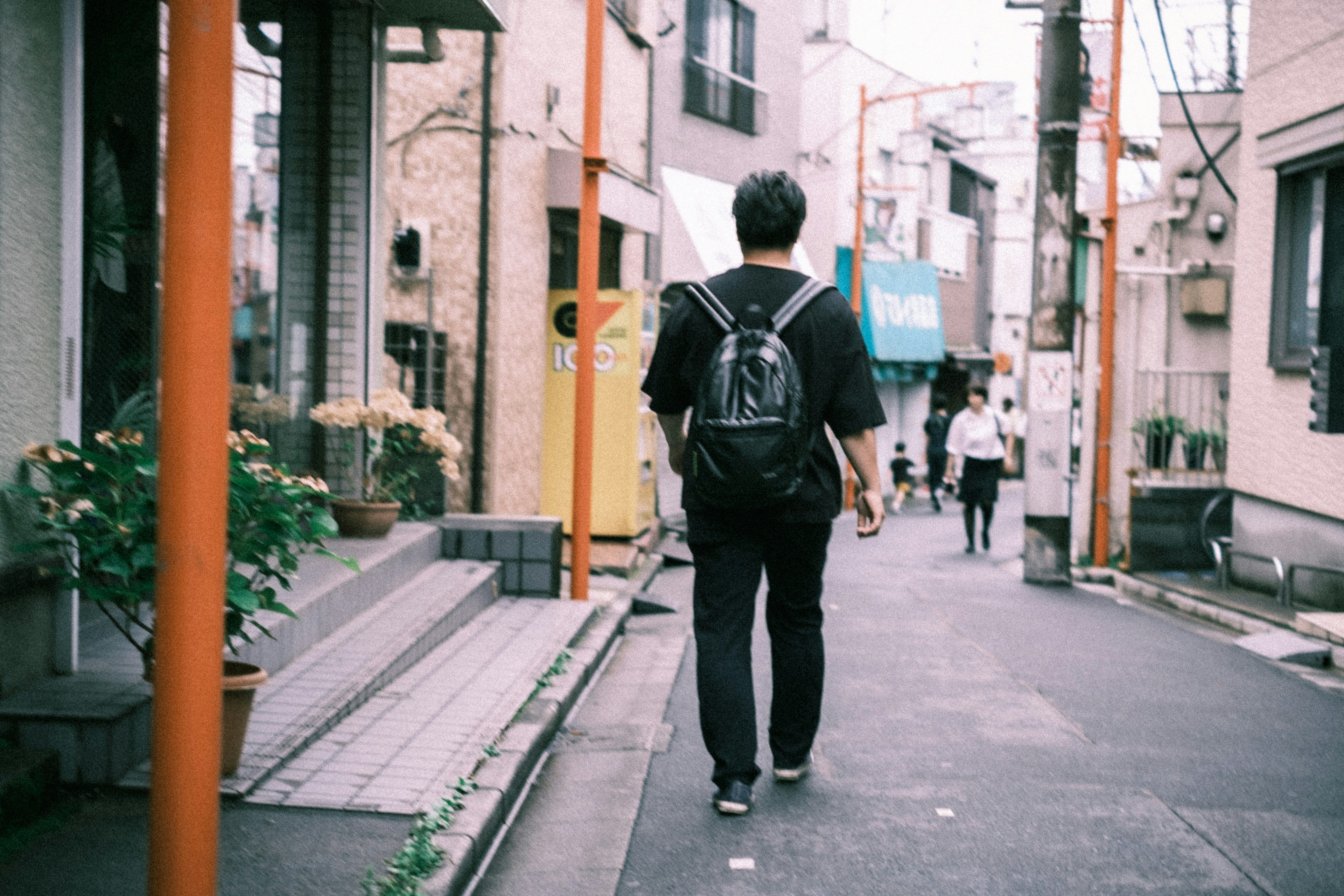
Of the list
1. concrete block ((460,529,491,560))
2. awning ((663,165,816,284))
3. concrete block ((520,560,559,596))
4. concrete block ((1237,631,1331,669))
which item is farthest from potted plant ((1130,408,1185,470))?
concrete block ((460,529,491,560))

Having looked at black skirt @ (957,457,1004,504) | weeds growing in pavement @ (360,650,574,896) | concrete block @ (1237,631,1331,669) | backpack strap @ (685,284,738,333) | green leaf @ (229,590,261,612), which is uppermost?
backpack strap @ (685,284,738,333)

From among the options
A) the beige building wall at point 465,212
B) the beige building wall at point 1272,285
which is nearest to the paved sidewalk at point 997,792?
the beige building wall at point 1272,285

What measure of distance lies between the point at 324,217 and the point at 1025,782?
5.63m

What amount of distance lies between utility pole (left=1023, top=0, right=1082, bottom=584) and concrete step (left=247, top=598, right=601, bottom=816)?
6.23 metres

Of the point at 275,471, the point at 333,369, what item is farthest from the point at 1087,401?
the point at 275,471

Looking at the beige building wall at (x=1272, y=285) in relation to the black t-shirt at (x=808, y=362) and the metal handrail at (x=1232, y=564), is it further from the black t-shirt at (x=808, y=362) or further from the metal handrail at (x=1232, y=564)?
the black t-shirt at (x=808, y=362)

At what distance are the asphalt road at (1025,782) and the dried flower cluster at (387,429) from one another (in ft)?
6.79

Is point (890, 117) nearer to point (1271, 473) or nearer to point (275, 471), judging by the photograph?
point (1271, 473)

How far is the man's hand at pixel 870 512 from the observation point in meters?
4.36

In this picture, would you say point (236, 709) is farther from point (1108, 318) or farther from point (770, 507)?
point (1108, 318)

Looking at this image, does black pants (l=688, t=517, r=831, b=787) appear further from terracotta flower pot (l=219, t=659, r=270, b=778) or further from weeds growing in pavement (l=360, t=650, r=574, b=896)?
terracotta flower pot (l=219, t=659, r=270, b=778)

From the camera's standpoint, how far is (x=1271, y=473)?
1054cm

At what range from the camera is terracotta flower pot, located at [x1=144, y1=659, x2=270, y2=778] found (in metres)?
4.12

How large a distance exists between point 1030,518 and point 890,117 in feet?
73.0
